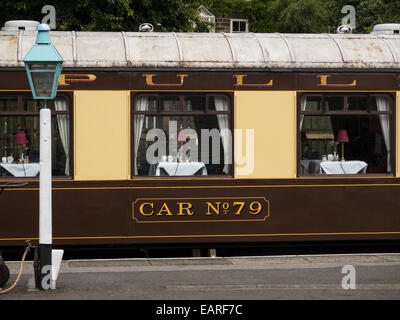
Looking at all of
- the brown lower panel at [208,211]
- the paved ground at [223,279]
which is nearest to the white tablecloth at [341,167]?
the brown lower panel at [208,211]

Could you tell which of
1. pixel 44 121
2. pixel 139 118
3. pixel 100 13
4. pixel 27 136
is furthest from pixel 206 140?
pixel 100 13

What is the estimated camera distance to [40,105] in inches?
440

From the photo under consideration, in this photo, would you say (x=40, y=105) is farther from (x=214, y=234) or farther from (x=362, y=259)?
(x=362, y=259)

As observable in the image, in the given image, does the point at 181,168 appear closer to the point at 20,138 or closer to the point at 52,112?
the point at 52,112

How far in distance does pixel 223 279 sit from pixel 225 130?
2.54m

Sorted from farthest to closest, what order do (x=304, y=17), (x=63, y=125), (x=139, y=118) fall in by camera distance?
(x=304, y=17) < (x=139, y=118) < (x=63, y=125)

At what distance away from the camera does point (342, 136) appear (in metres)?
11.8

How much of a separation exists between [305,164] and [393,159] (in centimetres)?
121

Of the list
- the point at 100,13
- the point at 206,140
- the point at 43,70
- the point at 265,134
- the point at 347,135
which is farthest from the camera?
the point at 100,13

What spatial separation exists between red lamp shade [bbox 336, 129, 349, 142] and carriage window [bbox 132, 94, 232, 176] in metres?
1.47

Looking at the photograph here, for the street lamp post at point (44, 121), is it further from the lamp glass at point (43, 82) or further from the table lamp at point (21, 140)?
the table lamp at point (21, 140)

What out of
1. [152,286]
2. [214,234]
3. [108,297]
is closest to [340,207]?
[214,234]

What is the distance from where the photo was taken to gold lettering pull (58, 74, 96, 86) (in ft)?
37.0

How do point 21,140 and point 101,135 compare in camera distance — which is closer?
point 21,140
